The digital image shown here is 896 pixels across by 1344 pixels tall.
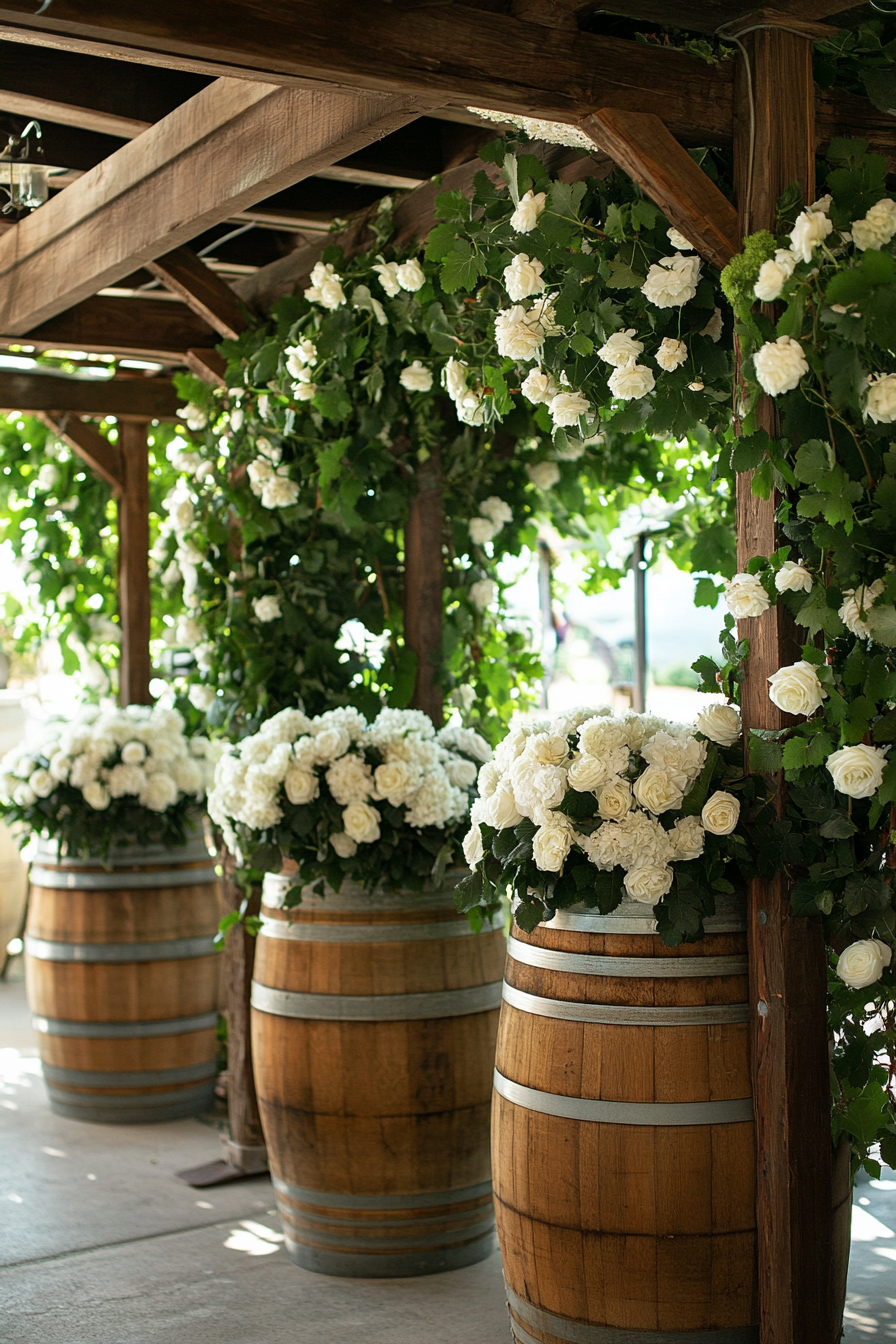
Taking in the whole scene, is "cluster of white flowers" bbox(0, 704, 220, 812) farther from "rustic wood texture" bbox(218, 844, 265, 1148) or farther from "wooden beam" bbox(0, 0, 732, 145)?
"wooden beam" bbox(0, 0, 732, 145)

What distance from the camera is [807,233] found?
201 centimetres

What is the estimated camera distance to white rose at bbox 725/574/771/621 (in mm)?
2158

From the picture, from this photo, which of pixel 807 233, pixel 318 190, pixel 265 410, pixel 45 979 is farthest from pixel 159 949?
pixel 807 233

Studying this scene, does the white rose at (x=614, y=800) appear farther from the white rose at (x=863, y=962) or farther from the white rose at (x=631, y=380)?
the white rose at (x=631, y=380)

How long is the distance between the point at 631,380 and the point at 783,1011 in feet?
3.39

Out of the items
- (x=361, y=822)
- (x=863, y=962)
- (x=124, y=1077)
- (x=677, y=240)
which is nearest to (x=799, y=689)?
(x=863, y=962)

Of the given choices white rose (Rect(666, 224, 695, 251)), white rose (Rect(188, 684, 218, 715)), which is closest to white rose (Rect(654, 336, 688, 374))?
white rose (Rect(666, 224, 695, 251))

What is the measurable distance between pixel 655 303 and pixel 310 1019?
1629 mm

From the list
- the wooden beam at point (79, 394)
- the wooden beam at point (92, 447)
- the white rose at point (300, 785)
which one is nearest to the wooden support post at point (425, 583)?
the white rose at point (300, 785)

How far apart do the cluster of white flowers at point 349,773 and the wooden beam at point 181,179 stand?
111 centimetres

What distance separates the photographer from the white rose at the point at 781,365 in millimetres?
2033

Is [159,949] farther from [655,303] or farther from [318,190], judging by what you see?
[655,303]

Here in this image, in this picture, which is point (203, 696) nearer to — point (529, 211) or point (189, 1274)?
point (189, 1274)

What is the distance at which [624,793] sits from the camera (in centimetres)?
219
